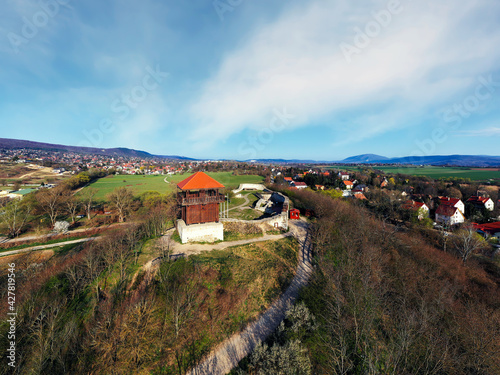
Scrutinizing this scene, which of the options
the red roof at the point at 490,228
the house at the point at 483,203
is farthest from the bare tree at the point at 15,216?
the house at the point at 483,203

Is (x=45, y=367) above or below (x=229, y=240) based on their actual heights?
below

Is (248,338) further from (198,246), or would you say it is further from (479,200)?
(479,200)

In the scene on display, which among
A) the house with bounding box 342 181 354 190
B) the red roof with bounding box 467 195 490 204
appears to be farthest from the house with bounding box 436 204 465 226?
the house with bounding box 342 181 354 190

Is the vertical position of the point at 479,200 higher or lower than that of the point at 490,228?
higher

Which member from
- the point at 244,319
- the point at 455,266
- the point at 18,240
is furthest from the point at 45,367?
the point at 455,266

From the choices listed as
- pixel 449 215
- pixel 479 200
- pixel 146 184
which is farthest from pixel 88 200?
pixel 479 200

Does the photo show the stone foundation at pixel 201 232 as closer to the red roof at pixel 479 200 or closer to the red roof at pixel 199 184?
the red roof at pixel 199 184

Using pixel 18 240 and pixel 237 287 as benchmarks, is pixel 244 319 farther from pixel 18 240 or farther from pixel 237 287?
pixel 18 240
